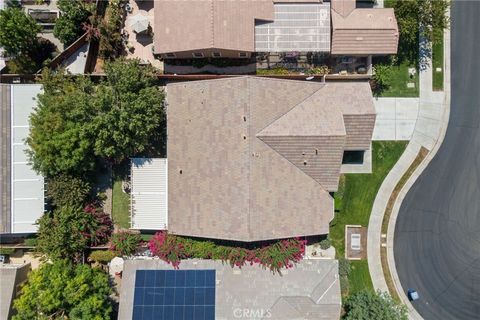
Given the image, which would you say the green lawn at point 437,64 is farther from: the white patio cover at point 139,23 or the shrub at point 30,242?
the shrub at point 30,242

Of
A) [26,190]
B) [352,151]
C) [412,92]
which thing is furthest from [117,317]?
[412,92]

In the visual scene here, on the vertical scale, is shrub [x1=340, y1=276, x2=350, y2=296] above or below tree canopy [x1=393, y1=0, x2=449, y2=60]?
below

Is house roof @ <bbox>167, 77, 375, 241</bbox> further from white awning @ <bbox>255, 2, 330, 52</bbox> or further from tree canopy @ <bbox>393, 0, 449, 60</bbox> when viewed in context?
tree canopy @ <bbox>393, 0, 449, 60</bbox>

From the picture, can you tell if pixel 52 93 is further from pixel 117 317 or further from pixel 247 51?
pixel 117 317

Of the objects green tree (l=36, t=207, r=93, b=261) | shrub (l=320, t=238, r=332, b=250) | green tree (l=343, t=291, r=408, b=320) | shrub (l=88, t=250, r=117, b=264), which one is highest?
green tree (l=36, t=207, r=93, b=261)

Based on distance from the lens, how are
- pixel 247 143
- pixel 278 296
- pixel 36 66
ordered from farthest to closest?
pixel 36 66
pixel 278 296
pixel 247 143

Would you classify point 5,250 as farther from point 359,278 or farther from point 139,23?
point 359,278

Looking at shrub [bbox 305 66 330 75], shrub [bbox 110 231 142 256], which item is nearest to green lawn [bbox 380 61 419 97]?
shrub [bbox 305 66 330 75]
